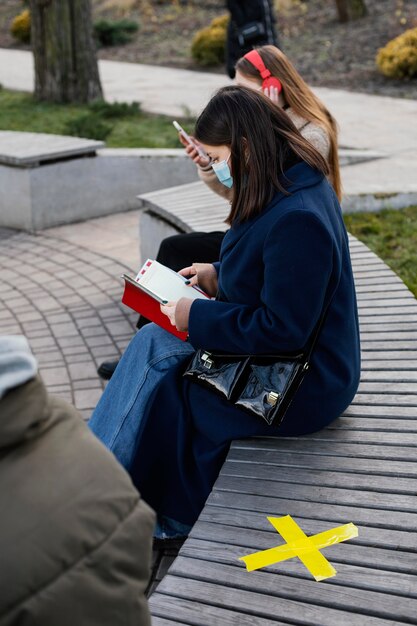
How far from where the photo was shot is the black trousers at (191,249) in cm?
448

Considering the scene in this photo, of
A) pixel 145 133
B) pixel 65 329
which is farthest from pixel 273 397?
pixel 145 133

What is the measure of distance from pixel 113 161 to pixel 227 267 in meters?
4.86

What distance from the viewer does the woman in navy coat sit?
2.79 m

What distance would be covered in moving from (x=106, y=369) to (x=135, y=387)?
1.66 m

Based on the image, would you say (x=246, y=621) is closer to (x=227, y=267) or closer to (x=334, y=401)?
(x=334, y=401)

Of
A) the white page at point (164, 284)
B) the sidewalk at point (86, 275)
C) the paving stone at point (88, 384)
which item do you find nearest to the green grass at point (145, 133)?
the sidewalk at point (86, 275)

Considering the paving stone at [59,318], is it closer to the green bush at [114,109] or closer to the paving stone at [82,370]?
the paving stone at [82,370]

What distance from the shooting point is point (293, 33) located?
16688 millimetres

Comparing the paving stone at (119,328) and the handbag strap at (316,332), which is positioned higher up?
the handbag strap at (316,332)

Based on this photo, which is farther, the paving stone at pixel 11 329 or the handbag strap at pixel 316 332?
the paving stone at pixel 11 329

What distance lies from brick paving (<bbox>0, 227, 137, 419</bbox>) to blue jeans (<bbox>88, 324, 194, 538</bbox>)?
1257mm

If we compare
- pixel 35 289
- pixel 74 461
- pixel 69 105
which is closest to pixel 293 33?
pixel 69 105

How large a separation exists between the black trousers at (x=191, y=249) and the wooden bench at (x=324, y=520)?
3.66ft

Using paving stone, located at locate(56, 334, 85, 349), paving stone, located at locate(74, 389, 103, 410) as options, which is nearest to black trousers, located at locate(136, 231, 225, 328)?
paving stone, located at locate(74, 389, 103, 410)
